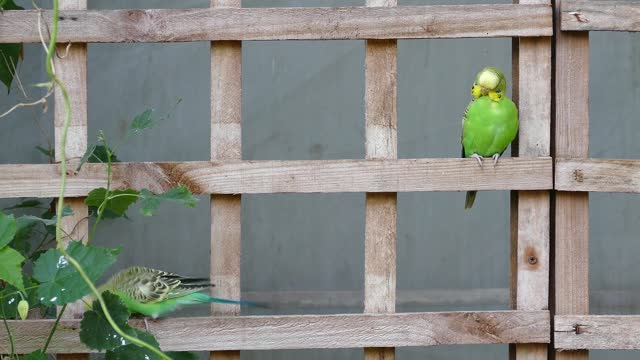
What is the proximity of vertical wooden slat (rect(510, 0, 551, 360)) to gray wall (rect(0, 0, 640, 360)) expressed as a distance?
1573 mm

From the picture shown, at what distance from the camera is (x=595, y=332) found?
8.05 feet

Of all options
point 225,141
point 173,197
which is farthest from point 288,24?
point 173,197

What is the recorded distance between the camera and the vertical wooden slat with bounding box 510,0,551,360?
246 centimetres

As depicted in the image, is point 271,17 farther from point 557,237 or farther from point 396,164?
point 557,237

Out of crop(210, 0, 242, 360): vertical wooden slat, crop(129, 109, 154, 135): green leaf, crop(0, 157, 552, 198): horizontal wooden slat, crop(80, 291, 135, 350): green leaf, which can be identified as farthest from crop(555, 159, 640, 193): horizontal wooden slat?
crop(80, 291, 135, 350): green leaf

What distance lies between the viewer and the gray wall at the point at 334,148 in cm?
399

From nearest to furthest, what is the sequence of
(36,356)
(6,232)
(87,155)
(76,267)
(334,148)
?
(76,267), (6,232), (36,356), (87,155), (334,148)

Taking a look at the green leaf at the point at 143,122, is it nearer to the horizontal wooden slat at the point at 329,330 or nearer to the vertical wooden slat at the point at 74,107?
the vertical wooden slat at the point at 74,107

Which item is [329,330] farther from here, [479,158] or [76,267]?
[76,267]

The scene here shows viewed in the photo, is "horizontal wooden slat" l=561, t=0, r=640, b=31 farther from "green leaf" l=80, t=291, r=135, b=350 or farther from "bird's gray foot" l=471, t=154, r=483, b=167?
"green leaf" l=80, t=291, r=135, b=350

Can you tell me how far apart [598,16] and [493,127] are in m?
0.32

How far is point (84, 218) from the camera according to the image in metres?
2.44

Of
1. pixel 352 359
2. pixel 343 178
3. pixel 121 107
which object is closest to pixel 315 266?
pixel 352 359

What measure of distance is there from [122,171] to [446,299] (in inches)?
74.7
